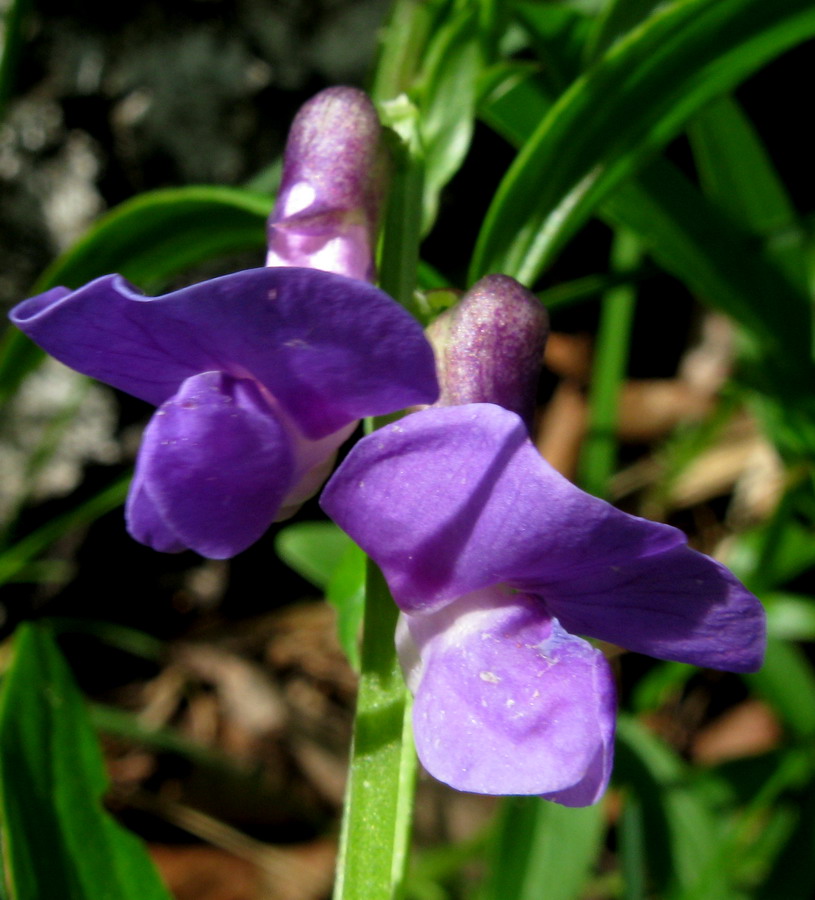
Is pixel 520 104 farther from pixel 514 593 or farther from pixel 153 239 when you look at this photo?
pixel 514 593

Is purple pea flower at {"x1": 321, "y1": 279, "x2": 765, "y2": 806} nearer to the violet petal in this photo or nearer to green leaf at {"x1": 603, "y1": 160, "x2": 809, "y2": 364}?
the violet petal

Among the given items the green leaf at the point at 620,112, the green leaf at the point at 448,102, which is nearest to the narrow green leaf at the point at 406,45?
the green leaf at the point at 448,102

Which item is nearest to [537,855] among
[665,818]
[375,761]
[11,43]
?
[665,818]

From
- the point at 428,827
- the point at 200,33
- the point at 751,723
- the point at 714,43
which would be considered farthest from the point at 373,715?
the point at 751,723

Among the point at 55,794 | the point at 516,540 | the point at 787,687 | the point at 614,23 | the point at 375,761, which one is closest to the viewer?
the point at 516,540

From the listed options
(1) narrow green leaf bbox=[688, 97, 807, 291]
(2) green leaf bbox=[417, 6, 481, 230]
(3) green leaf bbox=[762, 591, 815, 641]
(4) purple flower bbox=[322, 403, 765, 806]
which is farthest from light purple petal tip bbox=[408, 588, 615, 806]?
(3) green leaf bbox=[762, 591, 815, 641]

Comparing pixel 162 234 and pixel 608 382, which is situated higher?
pixel 162 234

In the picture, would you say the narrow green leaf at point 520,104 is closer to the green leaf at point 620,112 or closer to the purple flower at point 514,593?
the green leaf at point 620,112
